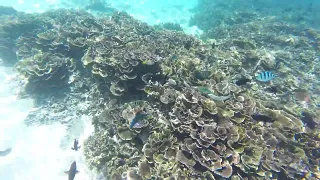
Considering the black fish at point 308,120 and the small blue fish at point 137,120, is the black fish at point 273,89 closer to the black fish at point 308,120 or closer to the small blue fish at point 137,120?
the black fish at point 308,120

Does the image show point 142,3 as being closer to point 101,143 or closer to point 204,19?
point 204,19

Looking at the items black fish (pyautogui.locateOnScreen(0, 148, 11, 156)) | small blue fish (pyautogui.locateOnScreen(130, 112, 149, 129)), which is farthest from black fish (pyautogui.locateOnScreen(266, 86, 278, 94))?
black fish (pyautogui.locateOnScreen(0, 148, 11, 156))

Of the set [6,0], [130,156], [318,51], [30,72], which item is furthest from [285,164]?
[6,0]

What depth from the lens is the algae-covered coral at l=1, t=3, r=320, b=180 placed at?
3.76m

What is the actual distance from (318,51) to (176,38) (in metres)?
9.61

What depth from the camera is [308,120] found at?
16.9 ft

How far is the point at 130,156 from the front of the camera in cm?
462

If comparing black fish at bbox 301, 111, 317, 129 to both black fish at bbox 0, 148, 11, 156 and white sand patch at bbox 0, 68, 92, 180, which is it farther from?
black fish at bbox 0, 148, 11, 156

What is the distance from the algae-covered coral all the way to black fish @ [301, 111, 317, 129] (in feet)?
0.07

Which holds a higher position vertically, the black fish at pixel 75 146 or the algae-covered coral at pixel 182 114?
the algae-covered coral at pixel 182 114

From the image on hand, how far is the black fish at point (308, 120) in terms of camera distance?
505cm

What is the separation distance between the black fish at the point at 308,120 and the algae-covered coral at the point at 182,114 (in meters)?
0.02

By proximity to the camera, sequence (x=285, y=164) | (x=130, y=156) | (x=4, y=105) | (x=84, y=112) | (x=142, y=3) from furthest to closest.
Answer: (x=142, y=3)
(x=4, y=105)
(x=84, y=112)
(x=130, y=156)
(x=285, y=164)

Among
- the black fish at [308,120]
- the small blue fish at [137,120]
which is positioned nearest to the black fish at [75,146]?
the small blue fish at [137,120]
